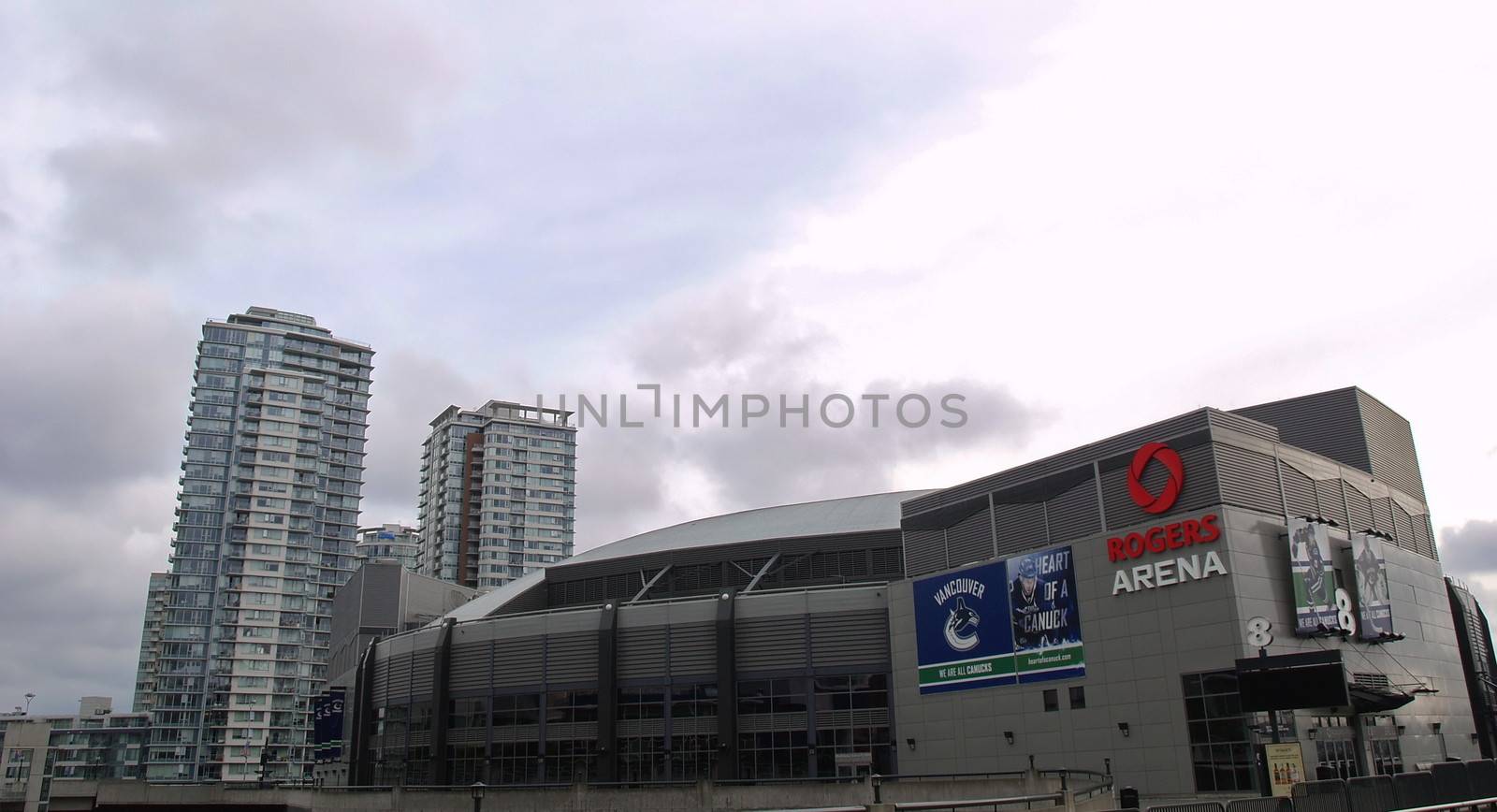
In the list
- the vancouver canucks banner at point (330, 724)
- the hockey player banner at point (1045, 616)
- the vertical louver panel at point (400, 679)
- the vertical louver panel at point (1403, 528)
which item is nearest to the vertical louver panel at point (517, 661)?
the vertical louver panel at point (400, 679)

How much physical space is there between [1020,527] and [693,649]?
22.0 meters

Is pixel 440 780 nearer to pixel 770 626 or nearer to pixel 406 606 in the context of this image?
pixel 770 626

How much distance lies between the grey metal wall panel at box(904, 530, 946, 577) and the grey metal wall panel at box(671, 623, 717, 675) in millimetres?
12987

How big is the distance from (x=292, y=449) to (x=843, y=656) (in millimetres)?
145501

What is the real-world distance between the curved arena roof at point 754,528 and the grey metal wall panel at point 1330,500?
97.7ft

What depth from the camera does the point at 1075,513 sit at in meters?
51.8

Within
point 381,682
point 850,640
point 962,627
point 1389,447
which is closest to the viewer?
point 962,627

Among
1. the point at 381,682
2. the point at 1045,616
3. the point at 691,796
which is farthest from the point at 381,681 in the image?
the point at 1045,616

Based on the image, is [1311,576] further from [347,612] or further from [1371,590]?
[347,612]

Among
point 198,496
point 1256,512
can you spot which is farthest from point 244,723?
point 1256,512

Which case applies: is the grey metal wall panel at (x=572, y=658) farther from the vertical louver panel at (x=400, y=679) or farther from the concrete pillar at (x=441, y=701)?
the vertical louver panel at (x=400, y=679)

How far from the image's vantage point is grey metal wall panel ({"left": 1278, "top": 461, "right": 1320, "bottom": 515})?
49438 millimetres

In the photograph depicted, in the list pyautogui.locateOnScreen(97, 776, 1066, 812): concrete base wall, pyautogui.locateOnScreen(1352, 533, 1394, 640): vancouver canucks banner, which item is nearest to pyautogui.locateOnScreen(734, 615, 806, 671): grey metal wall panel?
pyautogui.locateOnScreen(97, 776, 1066, 812): concrete base wall

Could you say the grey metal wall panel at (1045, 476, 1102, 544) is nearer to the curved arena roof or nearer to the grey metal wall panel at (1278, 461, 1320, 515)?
the grey metal wall panel at (1278, 461, 1320, 515)
